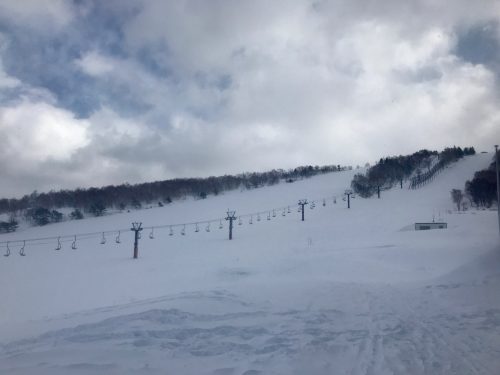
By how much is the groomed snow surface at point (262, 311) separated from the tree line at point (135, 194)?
8552cm

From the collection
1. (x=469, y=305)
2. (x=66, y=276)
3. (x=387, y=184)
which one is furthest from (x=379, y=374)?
(x=387, y=184)

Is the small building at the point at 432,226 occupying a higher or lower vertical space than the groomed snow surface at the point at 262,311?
higher

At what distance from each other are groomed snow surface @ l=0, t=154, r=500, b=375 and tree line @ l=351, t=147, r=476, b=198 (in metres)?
45.5

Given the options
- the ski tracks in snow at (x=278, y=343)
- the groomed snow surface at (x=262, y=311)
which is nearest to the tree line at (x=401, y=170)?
the groomed snow surface at (x=262, y=311)

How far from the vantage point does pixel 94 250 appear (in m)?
41.8

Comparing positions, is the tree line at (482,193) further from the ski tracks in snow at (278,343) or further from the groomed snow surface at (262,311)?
the ski tracks in snow at (278,343)

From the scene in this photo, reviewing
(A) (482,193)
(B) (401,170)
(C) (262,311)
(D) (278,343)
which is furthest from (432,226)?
(B) (401,170)

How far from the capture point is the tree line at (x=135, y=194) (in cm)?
11681

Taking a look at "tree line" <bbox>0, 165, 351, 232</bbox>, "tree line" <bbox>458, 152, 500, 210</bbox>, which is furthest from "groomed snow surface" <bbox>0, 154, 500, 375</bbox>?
"tree line" <bbox>0, 165, 351, 232</bbox>

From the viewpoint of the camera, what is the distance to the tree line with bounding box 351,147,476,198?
80400 mm

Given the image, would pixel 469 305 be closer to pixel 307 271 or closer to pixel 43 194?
pixel 307 271

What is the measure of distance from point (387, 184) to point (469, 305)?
3275 inches

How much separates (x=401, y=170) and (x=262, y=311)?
95.7 meters

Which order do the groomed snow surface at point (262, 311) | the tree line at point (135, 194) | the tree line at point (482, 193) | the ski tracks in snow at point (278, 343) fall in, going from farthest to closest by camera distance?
1. the tree line at point (135, 194)
2. the tree line at point (482, 193)
3. the groomed snow surface at point (262, 311)
4. the ski tracks in snow at point (278, 343)
